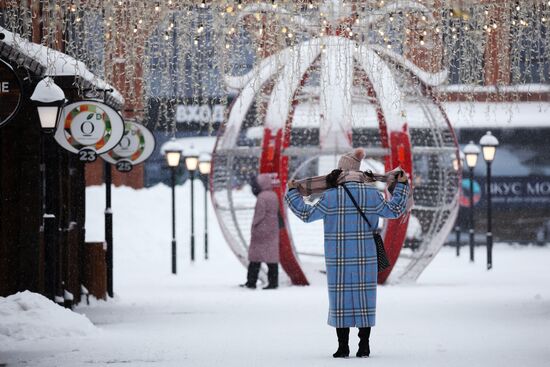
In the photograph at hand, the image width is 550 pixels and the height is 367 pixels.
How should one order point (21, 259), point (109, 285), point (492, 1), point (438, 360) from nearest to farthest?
point (438, 360) → point (492, 1) → point (21, 259) → point (109, 285)

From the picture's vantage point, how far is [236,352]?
35.2 ft

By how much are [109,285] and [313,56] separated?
4898 mm

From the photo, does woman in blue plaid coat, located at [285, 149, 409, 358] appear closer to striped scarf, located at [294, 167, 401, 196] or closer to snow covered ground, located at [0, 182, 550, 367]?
striped scarf, located at [294, 167, 401, 196]

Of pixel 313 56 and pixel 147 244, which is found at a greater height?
pixel 313 56

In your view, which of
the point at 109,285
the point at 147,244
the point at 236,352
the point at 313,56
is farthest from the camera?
the point at 147,244

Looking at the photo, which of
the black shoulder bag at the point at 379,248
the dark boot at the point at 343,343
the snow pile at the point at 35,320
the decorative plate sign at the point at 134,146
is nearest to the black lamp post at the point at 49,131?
the snow pile at the point at 35,320

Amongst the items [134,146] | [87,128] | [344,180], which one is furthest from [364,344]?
[134,146]

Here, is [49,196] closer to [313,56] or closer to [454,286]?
[313,56]

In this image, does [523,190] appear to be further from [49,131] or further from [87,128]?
[49,131]

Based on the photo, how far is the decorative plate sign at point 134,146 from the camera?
1816 cm

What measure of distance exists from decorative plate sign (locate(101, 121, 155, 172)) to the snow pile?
18.4ft

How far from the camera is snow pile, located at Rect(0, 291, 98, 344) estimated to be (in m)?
11.9

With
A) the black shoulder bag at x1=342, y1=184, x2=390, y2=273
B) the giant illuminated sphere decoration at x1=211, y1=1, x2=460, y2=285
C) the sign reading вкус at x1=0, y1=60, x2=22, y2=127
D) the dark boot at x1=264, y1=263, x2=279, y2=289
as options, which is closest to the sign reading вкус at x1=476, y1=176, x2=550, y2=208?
the giant illuminated sphere decoration at x1=211, y1=1, x2=460, y2=285

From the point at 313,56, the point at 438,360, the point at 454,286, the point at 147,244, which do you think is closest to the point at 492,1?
the point at 438,360
